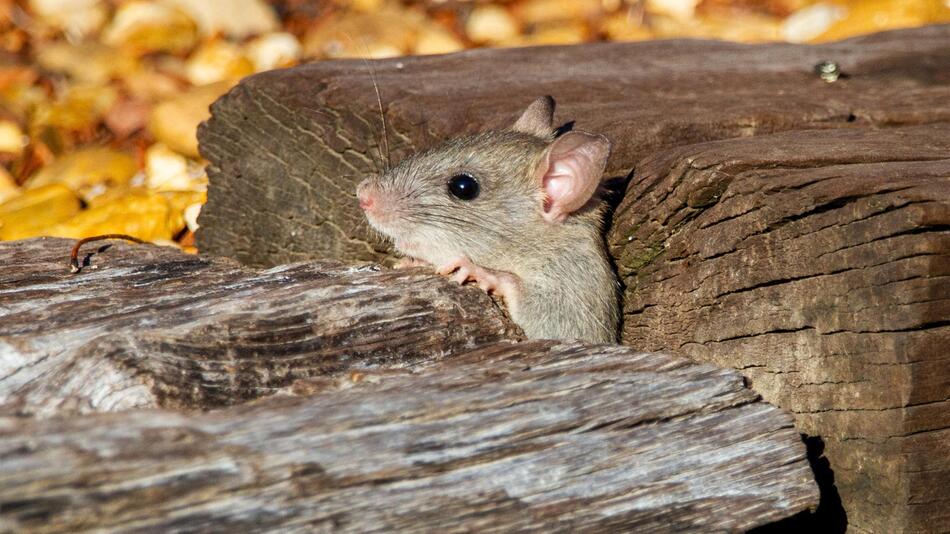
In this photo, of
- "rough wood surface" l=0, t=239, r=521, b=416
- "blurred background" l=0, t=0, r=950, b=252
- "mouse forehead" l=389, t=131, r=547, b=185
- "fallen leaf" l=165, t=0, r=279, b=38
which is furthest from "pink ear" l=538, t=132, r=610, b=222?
"fallen leaf" l=165, t=0, r=279, b=38

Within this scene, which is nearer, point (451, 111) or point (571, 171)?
point (571, 171)

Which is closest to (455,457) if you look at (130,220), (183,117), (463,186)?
(463,186)

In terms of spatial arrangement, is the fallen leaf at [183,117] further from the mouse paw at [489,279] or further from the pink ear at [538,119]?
the mouse paw at [489,279]

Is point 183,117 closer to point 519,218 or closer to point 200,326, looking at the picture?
point 519,218

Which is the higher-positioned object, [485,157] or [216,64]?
[216,64]

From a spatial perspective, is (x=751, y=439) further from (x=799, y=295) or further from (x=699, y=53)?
(x=699, y=53)

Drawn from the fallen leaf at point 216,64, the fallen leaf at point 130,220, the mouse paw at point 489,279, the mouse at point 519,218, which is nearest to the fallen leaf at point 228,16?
the fallen leaf at point 216,64

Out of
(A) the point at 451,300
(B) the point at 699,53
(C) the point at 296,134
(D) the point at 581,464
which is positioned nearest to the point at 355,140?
(C) the point at 296,134
